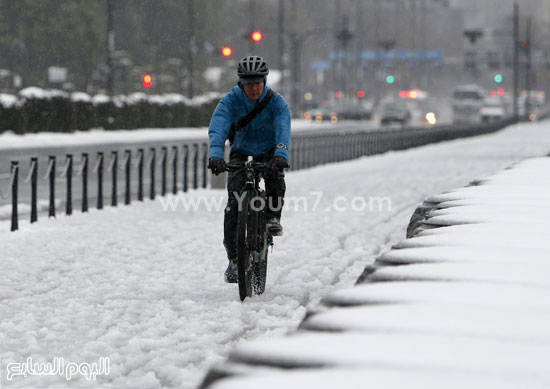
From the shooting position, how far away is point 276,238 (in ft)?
48.3

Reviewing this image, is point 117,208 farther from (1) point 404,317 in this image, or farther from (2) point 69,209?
(1) point 404,317

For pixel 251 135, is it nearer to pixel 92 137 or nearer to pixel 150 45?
pixel 92 137

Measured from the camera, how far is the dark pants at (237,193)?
9.49m

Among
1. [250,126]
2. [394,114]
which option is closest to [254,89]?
[250,126]

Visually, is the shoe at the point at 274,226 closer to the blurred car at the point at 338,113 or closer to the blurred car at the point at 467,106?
the blurred car at the point at 338,113

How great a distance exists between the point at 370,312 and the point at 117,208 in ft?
48.3

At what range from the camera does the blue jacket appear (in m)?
9.36

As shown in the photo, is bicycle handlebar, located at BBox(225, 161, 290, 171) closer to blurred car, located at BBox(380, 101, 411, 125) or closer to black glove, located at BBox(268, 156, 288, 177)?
black glove, located at BBox(268, 156, 288, 177)

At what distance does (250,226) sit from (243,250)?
0.66ft

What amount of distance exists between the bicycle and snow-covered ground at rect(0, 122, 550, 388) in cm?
22

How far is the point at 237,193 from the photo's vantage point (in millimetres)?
9477

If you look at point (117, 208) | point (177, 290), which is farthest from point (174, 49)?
point (177, 290)

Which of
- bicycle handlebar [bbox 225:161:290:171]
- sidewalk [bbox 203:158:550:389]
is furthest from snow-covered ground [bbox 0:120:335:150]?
sidewalk [bbox 203:158:550:389]

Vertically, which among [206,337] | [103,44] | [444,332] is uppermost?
[103,44]
